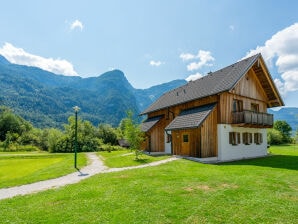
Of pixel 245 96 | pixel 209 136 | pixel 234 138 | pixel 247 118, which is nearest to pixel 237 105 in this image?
pixel 245 96

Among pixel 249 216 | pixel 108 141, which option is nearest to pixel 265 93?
pixel 249 216

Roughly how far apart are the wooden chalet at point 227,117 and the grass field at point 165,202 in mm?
8396

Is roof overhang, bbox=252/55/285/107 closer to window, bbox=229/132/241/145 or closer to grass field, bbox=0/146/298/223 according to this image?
window, bbox=229/132/241/145

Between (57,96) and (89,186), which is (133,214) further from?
(57,96)

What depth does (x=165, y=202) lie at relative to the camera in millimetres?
7848

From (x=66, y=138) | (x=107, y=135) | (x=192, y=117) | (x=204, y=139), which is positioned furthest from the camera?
(x=107, y=135)

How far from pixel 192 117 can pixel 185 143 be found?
7.90 ft

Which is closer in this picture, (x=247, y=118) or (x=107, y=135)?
(x=247, y=118)

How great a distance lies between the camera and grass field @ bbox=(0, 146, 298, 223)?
668 cm

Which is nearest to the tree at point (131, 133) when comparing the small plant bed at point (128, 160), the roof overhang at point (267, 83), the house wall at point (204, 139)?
the small plant bed at point (128, 160)

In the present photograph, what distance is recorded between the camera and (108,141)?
199ft

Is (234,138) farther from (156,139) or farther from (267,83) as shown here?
(156,139)

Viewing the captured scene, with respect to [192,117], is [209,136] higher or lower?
lower

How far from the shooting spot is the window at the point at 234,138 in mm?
20934
